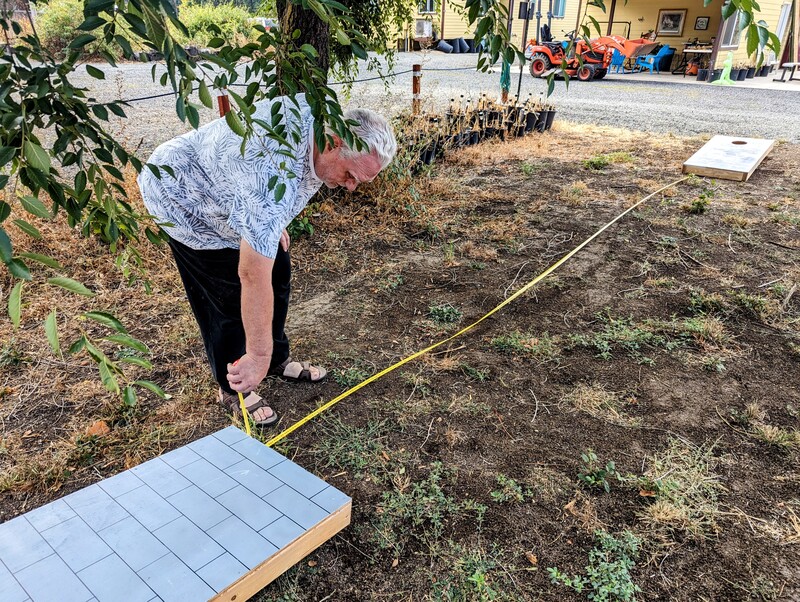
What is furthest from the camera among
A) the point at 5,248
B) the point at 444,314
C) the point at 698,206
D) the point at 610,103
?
the point at 610,103

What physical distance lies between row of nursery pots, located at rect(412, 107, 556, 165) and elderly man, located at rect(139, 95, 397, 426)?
3.55 m

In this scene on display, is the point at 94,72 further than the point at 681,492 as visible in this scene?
No

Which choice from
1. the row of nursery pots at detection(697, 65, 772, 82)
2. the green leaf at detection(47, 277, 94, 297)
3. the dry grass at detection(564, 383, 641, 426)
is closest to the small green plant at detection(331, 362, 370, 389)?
the dry grass at detection(564, 383, 641, 426)

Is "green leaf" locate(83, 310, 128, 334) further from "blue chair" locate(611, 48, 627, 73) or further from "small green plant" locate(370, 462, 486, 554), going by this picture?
"blue chair" locate(611, 48, 627, 73)

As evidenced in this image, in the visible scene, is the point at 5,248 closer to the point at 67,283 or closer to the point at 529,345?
the point at 67,283

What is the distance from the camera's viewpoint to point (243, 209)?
4.74 ft

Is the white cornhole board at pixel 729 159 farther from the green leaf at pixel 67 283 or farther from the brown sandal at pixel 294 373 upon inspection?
the green leaf at pixel 67 283

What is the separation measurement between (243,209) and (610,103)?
392 inches

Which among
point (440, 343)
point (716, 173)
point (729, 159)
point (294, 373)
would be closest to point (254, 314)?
point (294, 373)

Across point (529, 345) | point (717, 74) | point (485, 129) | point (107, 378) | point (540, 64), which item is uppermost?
point (540, 64)

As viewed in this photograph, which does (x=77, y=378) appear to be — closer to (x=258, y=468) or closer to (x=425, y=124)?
(x=258, y=468)

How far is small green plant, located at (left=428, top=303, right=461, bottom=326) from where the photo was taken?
293 centimetres

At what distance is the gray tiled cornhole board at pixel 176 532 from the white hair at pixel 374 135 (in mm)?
1041

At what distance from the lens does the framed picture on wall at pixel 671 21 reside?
15.3 m
